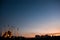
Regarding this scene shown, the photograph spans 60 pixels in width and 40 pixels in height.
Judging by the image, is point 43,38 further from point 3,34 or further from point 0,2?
point 0,2

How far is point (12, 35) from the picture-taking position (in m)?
4.86

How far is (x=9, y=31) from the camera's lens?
16.0 ft

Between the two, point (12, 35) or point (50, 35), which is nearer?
point (50, 35)

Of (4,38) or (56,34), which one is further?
(4,38)

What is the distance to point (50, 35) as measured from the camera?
4531mm

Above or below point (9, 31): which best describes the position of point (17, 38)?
below

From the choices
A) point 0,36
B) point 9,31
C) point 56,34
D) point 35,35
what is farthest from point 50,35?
Result: point 0,36

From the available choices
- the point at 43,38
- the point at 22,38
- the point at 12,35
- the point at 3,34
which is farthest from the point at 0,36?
the point at 43,38

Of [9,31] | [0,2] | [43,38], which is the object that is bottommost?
[43,38]

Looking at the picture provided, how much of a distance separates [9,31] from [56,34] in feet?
6.42

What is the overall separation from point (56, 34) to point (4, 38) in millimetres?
2206

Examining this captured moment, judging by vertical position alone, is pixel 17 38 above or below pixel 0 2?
below

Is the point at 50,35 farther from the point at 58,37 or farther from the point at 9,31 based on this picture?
the point at 9,31

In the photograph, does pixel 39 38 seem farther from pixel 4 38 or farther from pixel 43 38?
pixel 4 38
